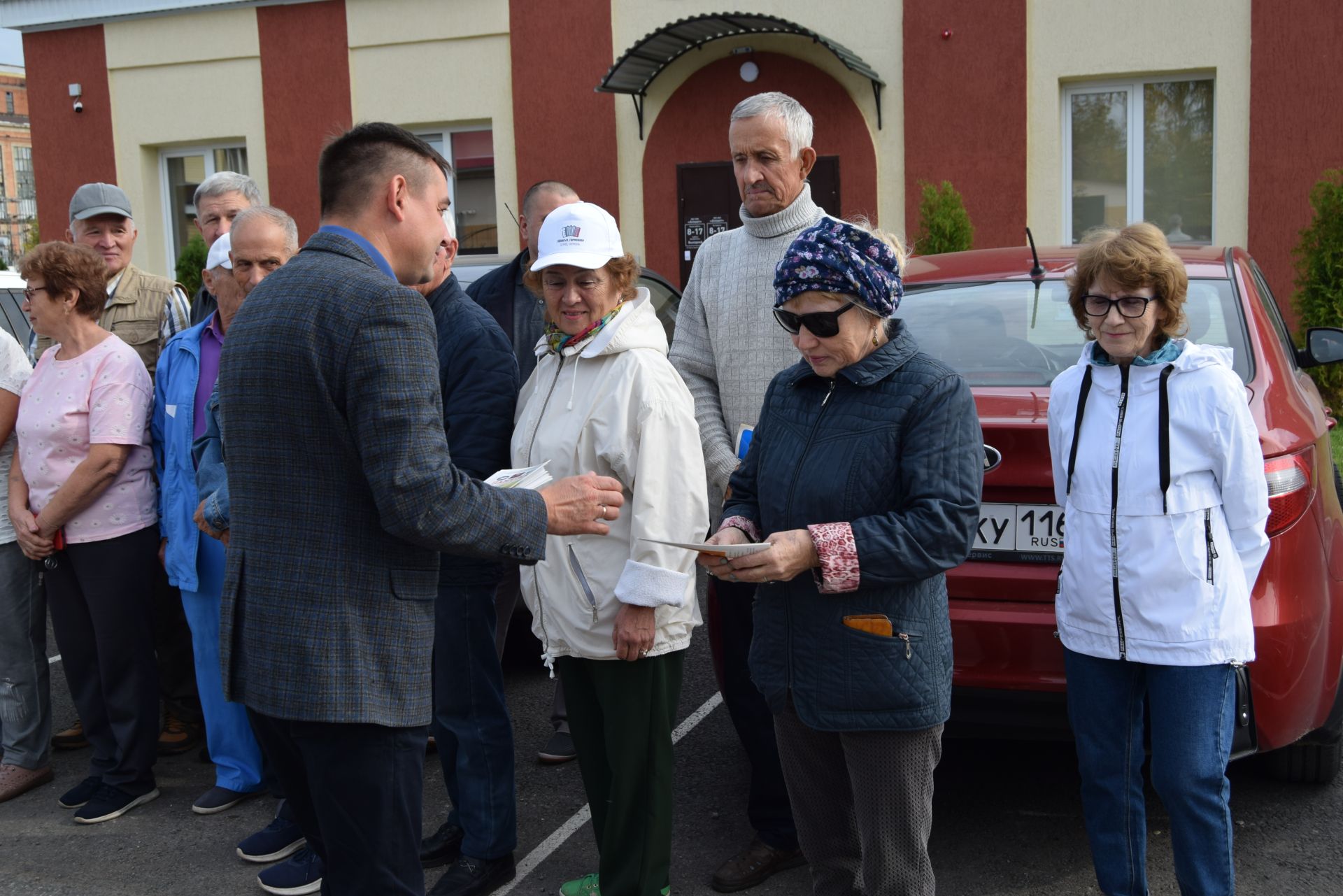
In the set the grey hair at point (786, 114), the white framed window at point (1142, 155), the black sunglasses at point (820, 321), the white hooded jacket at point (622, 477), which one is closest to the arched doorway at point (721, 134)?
the white framed window at point (1142, 155)

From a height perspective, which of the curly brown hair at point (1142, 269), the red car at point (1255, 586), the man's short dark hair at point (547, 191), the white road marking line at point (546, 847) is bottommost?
the white road marking line at point (546, 847)

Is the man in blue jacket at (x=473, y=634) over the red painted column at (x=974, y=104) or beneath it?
beneath

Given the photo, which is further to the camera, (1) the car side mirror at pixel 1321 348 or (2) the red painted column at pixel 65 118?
(2) the red painted column at pixel 65 118

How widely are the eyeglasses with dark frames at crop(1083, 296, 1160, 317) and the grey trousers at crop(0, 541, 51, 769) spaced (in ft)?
12.2

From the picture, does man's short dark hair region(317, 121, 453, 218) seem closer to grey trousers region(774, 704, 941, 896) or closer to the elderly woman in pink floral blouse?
grey trousers region(774, 704, 941, 896)

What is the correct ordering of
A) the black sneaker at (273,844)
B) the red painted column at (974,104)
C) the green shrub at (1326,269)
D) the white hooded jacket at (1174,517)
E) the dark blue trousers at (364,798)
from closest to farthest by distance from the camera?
the dark blue trousers at (364,798)
the white hooded jacket at (1174,517)
the black sneaker at (273,844)
the green shrub at (1326,269)
the red painted column at (974,104)

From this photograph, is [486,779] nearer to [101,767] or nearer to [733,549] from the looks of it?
[733,549]

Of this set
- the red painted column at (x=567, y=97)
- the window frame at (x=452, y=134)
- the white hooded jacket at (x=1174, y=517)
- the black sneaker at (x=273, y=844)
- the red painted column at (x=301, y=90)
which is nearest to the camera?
the white hooded jacket at (x=1174, y=517)

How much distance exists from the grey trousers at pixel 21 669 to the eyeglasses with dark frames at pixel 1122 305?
12.2 ft

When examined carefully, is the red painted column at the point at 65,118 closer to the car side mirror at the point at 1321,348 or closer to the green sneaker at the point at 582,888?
the green sneaker at the point at 582,888

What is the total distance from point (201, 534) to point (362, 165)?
217 centimetres

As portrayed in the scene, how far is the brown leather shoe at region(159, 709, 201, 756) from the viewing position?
478cm

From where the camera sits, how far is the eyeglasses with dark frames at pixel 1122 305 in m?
2.77

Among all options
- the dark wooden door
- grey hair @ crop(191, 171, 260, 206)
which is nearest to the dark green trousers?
grey hair @ crop(191, 171, 260, 206)
